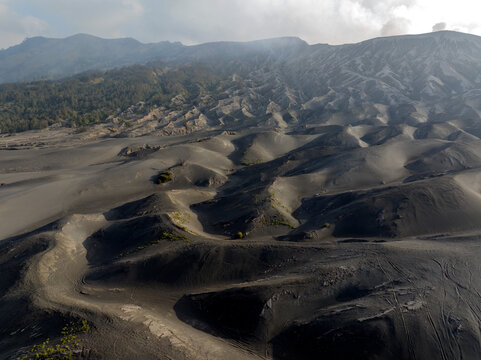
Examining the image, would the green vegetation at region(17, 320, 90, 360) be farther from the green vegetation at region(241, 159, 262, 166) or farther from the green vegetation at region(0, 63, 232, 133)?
the green vegetation at region(0, 63, 232, 133)

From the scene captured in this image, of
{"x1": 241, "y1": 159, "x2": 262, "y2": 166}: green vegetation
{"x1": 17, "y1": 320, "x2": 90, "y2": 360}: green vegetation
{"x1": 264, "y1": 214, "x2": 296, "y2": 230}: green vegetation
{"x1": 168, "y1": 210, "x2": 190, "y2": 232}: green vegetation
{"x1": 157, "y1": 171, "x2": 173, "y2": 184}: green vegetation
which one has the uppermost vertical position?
{"x1": 17, "y1": 320, "x2": 90, "y2": 360}: green vegetation

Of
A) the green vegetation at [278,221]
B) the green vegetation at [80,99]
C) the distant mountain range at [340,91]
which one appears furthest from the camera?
the green vegetation at [80,99]

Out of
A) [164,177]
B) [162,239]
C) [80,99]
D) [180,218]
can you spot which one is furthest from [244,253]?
[80,99]

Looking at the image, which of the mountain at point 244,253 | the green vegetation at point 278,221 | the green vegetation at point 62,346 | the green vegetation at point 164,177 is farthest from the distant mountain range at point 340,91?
the green vegetation at point 62,346

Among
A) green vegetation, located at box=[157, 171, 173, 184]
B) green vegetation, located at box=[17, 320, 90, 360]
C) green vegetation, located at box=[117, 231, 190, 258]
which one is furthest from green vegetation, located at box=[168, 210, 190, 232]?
green vegetation, located at box=[157, 171, 173, 184]

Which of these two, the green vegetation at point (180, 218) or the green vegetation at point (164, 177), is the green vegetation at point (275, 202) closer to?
the green vegetation at point (180, 218)

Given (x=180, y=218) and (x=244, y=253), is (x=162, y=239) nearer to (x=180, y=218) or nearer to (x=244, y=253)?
(x=180, y=218)

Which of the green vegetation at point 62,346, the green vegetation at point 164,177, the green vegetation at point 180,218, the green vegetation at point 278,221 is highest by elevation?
the green vegetation at point 62,346

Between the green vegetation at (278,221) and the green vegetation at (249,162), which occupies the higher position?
the green vegetation at (278,221)

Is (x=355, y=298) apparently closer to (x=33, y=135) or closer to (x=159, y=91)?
(x=33, y=135)
